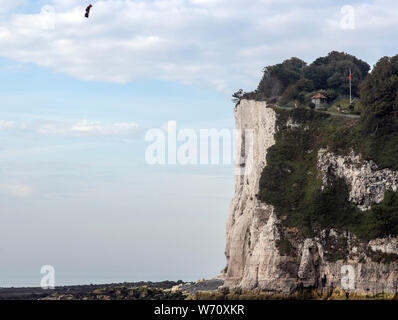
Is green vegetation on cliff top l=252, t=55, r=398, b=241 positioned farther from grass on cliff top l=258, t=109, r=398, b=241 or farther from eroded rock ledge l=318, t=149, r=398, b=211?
eroded rock ledge l=318, t=149, r=398, b=211

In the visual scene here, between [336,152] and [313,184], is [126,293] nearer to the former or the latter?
[313,184]

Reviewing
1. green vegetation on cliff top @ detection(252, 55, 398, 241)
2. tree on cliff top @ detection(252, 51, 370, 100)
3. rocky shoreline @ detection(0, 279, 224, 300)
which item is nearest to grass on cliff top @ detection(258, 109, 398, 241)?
green vegetation on cliff top @ detection(252, 55, 398, 241)

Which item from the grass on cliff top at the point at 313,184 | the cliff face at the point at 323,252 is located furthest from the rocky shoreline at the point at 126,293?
the grass on cliff top at the point at 313,184

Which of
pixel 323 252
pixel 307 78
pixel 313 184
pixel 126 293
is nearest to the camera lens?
pixel 323 252

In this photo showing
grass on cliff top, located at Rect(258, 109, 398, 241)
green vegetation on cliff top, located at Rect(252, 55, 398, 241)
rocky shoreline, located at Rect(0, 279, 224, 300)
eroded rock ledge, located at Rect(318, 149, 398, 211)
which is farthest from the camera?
rocky shoreline, located at Rect(0, 279, 224, 300)

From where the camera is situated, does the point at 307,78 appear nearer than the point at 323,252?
No

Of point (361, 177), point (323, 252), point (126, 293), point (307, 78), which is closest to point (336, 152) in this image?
point (361, 177)
